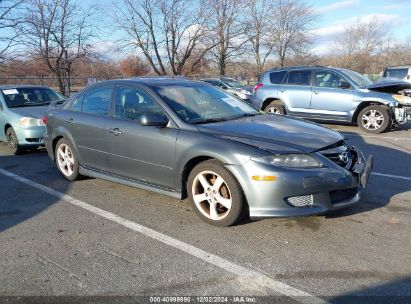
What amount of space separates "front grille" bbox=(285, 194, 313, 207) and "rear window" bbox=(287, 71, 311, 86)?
793cm

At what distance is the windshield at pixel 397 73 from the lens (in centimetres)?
1588

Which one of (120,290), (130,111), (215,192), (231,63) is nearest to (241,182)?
(215,192)

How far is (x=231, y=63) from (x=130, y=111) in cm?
3873

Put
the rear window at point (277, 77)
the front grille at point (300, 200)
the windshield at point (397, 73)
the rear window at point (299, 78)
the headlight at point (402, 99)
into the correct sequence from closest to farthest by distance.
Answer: the front grille at point (300, 200), the headlight at point (402, 99), the rear window at point (299, 78), the rear window at point (277, 77), the windshield at point (397, 73)

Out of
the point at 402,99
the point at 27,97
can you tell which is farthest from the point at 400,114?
the point at 27,97

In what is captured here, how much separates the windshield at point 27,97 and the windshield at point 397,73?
525 inches

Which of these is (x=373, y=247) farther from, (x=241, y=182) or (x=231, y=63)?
(x=231, y=63)

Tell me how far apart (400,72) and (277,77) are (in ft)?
24.3

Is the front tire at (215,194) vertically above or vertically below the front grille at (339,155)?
A: below

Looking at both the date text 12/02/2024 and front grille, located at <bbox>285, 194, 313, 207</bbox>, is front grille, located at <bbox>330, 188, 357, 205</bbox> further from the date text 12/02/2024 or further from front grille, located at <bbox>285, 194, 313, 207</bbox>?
the date text 12/02/2024

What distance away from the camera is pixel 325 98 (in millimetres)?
10578

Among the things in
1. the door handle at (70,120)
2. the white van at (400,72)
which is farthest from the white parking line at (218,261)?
the white van at (400,72)

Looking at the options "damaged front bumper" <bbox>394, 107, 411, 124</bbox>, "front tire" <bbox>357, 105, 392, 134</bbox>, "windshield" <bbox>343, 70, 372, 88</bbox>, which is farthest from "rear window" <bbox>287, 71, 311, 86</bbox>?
"damaged front bumper" <bbox>394, 107, 411, 124</bbox>

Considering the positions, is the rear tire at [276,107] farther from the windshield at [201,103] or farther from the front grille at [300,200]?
the front grille at [300,200]
